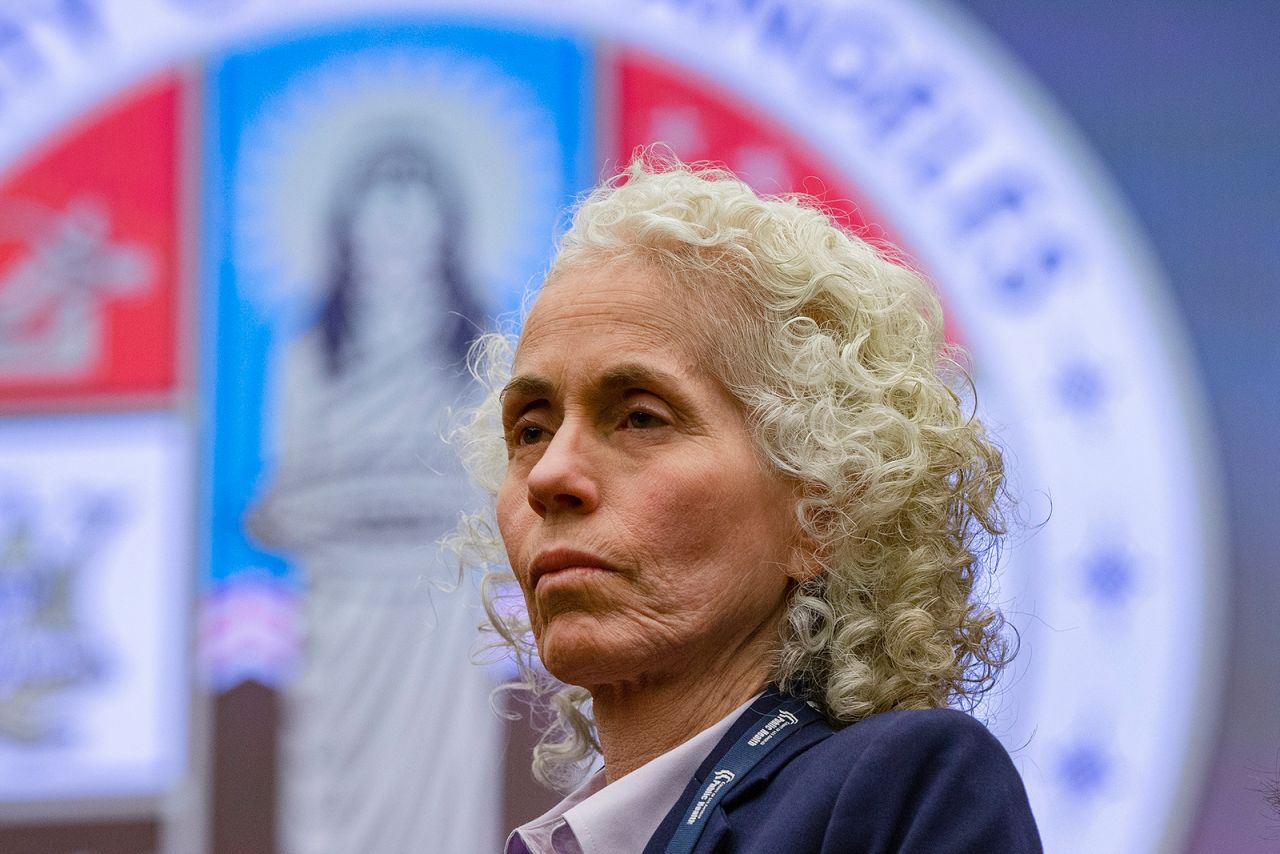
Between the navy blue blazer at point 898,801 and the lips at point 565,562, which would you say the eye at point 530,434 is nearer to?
the lips at point 565,562

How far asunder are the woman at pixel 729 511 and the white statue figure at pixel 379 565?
6.55 ft

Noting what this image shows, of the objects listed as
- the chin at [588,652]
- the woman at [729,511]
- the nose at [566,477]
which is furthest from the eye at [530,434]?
the chin at [588,652]

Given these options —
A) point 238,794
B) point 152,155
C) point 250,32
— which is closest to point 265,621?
point 238,794

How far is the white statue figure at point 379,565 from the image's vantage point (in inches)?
149

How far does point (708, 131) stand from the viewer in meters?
4.02

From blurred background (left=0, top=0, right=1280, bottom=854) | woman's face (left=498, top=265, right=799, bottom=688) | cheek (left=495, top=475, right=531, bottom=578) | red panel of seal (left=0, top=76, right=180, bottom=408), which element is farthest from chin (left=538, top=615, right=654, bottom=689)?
red panel of seal (left=0, top=76, right=180, bottom=408)

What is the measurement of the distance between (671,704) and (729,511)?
0.21m

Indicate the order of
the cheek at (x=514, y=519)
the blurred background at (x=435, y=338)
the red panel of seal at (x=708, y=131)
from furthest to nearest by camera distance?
the red panel of seal at (x=708, y=131), the blurred background at (x=435, y=338), the cheek at (x=514, y=519)

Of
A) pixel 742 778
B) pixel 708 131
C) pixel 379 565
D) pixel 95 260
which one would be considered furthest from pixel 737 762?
pixel 95 260

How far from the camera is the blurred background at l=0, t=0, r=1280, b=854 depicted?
3656 mm

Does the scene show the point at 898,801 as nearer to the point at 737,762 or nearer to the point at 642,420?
the point at 737,762

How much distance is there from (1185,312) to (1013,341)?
15.6 inches

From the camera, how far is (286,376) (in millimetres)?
3922

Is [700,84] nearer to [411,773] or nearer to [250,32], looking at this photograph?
[250,32]
